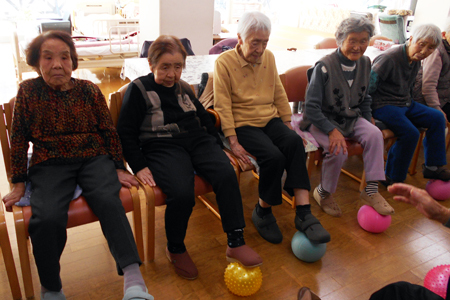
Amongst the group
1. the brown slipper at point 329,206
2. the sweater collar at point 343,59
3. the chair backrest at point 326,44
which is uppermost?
the sweater collar at point 343,59

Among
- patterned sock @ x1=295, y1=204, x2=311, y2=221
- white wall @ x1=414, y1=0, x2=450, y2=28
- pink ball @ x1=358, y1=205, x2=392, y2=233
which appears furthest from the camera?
white wall @ x1=414, y1=0, x2=450, y2=28

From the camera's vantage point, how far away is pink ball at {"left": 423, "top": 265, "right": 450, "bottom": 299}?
1598 mm

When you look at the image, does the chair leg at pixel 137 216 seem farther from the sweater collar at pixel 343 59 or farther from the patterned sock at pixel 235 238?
the sweater collar at pixel 343 59

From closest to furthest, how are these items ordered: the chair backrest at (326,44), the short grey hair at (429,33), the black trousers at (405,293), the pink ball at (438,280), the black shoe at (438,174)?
the black trousers at (405,293)
the pink ball at (438,280)
the short grey hair at (429,33)
the black shoe at (438,174)
the chair backrest at (326,44)

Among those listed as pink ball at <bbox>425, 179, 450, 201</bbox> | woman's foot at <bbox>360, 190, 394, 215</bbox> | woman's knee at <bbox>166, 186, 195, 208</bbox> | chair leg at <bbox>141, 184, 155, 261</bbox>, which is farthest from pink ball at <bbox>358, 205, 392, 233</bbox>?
chair leg at <bbox>141, 184, 155, 261</bbox>

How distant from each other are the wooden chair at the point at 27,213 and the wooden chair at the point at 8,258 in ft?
0.11

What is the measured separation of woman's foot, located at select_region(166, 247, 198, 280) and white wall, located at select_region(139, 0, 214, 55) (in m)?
2.97

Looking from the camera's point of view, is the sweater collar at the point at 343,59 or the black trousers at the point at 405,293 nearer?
the black trousers at the point at 405,293

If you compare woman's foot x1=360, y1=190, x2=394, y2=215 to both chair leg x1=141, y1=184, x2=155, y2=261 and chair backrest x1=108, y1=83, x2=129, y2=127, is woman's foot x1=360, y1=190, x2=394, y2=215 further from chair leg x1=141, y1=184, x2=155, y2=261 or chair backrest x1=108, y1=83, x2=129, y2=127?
chair backrest x1=108, y1=83, x2=129, y2=127

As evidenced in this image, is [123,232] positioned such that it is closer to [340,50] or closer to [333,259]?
[333,259]

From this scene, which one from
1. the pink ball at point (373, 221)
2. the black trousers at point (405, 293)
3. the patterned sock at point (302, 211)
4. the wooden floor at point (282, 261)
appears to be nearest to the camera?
the black trousers at point (405, 293)

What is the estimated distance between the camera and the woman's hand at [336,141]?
87.0 inches

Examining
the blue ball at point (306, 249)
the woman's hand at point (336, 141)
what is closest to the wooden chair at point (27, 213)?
the blue ball at point (306, 249)

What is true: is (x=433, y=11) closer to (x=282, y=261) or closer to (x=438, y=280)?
(x=438, y=280)
